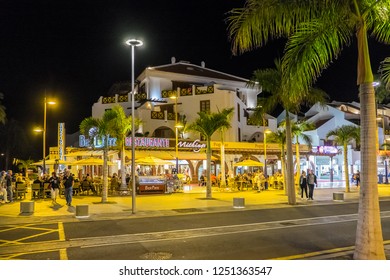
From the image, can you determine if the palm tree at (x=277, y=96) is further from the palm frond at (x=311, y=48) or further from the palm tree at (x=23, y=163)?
the palm tree at (x=23, y=163)

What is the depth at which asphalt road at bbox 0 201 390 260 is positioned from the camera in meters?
8.49

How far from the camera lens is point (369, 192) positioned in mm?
6516

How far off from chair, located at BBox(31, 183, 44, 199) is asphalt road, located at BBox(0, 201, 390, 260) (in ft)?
31.1

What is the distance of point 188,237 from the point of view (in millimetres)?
10562

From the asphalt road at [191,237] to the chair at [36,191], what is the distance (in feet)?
31.1

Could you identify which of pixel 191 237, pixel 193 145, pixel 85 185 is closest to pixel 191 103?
pixel 193 145

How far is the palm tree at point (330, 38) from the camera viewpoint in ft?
21.5

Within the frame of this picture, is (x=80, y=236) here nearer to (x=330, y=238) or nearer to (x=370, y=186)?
(x=330, y=238)

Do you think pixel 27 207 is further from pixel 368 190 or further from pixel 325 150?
pixel 325 150

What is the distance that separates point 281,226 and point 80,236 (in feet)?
20.6

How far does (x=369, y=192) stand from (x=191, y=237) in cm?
538

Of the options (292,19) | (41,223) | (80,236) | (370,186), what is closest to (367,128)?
(370,186)

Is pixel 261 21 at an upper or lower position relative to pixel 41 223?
upper
